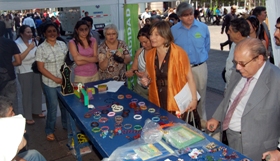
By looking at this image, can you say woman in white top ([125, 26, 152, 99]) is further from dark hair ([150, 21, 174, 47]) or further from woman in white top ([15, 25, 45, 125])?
woman in white top ([15, 25, 45, 125])

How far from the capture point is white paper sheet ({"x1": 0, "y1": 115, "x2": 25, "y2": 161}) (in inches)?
63.6

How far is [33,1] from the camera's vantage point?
3.76 metres

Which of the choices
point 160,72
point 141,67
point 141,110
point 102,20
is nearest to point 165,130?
point 141,110

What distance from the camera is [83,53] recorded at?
143 inches

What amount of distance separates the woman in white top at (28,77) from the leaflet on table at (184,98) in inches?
96.2

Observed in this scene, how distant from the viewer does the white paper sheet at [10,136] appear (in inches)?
63.6

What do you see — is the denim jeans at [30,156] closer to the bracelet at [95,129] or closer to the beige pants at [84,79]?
the bracelet at [95,129]

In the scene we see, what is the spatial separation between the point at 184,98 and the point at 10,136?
1.67 m

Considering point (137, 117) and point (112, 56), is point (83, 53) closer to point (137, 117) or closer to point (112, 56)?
point (112, 56)

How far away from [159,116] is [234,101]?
680 mm

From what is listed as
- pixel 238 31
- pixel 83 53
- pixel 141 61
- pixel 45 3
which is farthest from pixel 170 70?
pixel 45 3

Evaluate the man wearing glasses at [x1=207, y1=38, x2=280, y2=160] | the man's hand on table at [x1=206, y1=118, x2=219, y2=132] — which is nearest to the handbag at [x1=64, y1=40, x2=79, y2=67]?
the man's hand on table at [x1=206, y1=118, x2=219, y2=132]

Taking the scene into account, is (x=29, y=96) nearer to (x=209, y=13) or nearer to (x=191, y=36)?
(x=191, y=36)

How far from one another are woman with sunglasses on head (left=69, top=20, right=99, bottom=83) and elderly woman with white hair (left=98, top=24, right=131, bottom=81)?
13 cm
